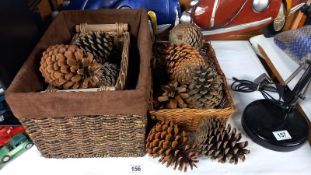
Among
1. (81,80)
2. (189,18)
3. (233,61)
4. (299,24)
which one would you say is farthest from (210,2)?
(81,80)

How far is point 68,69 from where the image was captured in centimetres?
45

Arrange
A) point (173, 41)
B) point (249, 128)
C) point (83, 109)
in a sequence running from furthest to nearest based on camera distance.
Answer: point (173, 41)
point (249, 128)
point (83, 109)

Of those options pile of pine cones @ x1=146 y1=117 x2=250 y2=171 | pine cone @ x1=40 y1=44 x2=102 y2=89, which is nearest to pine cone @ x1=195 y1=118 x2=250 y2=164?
pile of pine cones @ x1=146 y1=117 x2=250 y2=171

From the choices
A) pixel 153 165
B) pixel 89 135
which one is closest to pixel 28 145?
pixel 89 135

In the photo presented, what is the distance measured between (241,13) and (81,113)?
51 centimetres

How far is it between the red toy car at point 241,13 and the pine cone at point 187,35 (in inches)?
3.2

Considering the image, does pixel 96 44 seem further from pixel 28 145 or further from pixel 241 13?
pixel 241 13

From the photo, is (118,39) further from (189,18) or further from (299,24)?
(299,24)

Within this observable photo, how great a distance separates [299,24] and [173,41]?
404 millimetres

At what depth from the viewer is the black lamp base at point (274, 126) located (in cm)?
51

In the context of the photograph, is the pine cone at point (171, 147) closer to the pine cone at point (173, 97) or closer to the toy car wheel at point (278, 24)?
the pine cone at point (173, 97)

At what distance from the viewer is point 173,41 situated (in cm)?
65

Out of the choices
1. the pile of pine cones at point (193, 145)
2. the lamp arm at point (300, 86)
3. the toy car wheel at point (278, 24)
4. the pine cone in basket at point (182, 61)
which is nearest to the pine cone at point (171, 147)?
the pile of pine cones at point (193, 145)

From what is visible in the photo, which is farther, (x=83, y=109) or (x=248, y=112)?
(x=248, y=112)
